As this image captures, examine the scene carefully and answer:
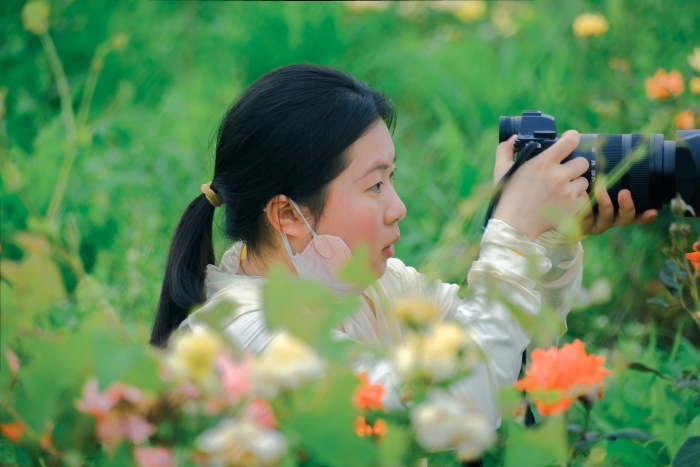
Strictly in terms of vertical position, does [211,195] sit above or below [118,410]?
below

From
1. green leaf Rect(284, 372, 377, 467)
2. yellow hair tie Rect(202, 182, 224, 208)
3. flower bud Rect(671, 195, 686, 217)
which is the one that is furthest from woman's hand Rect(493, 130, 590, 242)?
green leaf Rect(284, 372, 377, 467)

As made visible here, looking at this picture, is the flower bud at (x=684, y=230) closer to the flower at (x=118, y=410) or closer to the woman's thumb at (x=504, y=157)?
the woman's thumb at (x=504, y=157)

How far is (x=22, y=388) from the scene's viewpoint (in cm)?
50

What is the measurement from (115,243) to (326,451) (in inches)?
68.5

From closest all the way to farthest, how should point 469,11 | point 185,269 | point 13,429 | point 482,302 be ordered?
point 13,429
point 482,302
point 185,269
point 469,11

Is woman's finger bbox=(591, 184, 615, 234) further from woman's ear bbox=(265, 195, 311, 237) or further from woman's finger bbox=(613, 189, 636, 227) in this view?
woman's ear bbox=(265, 195, 311, 237)

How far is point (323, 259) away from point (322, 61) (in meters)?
1.86

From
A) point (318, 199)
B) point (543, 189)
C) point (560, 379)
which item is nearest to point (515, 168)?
point (543, 189)

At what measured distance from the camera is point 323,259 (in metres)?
1.12

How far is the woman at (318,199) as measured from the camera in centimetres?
108

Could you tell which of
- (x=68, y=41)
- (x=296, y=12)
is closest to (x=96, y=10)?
(x=68, y=41)

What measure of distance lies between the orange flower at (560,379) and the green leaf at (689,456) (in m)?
0.41

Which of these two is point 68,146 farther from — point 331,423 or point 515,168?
point 331,423

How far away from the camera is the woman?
3.56 feet
